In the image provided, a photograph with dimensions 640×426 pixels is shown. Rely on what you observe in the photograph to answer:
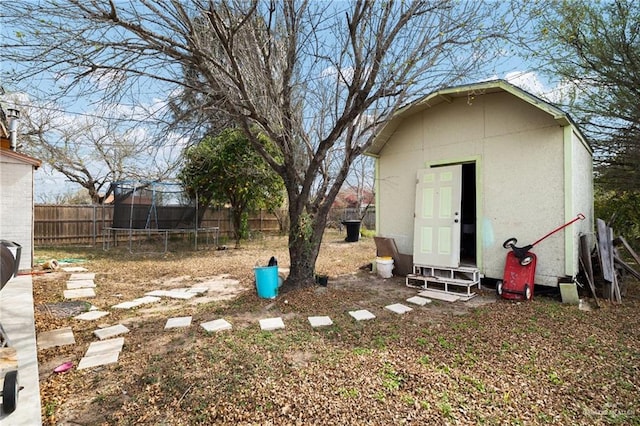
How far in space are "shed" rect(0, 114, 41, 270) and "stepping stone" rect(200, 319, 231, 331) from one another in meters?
5.50

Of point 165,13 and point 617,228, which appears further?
point 617,228

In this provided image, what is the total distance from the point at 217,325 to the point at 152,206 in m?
7.91

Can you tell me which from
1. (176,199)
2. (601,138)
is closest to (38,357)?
(176,199)

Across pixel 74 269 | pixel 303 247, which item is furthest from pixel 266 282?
pixel 74 269

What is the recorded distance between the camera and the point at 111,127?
404 centimetres

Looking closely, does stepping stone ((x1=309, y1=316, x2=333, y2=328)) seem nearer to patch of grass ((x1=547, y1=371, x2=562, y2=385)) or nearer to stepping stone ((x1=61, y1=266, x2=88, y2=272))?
patch of grass ((x1=547, y1=371, x2=562, y2=385))

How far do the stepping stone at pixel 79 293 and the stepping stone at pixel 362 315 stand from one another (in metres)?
4.07

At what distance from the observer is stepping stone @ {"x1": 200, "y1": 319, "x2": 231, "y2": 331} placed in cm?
336

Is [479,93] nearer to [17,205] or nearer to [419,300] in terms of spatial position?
[419,300]

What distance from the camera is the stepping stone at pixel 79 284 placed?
516 centimetres

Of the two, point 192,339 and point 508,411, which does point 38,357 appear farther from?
point 508,411

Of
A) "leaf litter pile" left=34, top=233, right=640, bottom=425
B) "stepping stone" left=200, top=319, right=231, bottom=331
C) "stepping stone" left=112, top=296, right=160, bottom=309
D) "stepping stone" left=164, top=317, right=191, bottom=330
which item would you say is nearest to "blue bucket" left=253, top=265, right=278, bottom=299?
"leaf litter pile" left=34, top=233, right=640, bottom=425

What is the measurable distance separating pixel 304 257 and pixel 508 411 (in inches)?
124

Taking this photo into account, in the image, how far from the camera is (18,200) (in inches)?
255
